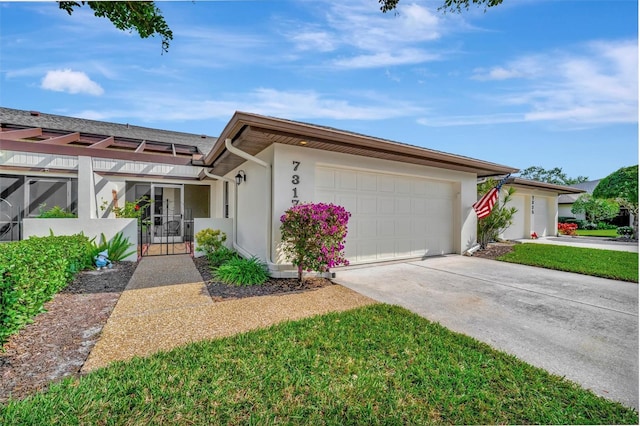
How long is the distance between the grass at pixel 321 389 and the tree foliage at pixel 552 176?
56317 mm

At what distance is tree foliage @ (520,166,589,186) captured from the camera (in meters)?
45.8

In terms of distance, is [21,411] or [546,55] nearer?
[21,411]

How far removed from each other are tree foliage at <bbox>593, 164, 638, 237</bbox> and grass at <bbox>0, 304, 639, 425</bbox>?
19049 mm

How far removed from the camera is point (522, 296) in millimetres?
4832

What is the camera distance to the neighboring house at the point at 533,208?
1341 cm

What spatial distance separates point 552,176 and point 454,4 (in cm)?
5932

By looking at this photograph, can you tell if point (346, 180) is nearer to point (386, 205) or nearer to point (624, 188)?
point (386, 205)

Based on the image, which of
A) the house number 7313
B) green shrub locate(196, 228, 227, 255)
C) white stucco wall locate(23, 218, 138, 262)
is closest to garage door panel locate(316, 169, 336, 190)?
the house number 7313

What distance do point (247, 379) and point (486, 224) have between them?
383 inches

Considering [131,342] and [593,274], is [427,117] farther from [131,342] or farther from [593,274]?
[131,342]

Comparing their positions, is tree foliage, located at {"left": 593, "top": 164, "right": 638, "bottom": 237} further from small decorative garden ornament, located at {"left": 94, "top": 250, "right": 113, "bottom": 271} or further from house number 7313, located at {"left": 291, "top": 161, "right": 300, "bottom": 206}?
small decorative garden ornament, located at {"left": 94, "top": 250, "right": 113, "bottom": 271}

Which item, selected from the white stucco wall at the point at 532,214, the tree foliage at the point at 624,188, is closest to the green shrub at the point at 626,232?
the tree foliage at the point at 624,188

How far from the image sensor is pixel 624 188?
15250 mm

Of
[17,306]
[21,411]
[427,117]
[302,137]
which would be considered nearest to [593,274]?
[427,117]
